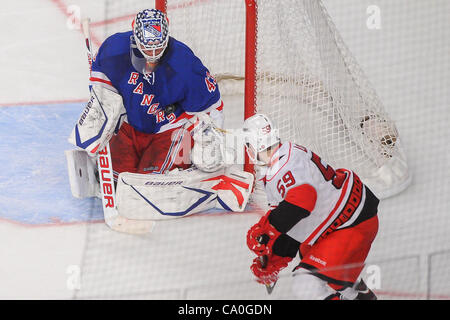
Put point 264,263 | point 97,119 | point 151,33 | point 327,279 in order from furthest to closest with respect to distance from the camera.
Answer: point 97,119 → point 151,33 → point 264,263 → point 327,279

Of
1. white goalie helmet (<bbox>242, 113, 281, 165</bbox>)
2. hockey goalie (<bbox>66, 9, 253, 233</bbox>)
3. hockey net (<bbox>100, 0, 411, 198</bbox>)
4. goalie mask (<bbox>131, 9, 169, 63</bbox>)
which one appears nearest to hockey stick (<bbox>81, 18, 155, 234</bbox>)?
hockey goalie (<bbox>66, 9, 253, 233</bbox>)

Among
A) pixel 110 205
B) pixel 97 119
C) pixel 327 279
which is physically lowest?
pixel 110 205

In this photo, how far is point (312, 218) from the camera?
246 centimetres

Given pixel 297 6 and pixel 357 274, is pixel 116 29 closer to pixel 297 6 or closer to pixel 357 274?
pixel 297 6

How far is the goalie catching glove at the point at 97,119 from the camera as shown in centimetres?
298

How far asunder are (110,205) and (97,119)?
0.38m

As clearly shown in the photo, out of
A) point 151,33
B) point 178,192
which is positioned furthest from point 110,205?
point 151,33

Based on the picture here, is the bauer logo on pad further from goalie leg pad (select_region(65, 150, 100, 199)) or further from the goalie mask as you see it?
goalie leg pad (select_region(65, 150, 100, 199))

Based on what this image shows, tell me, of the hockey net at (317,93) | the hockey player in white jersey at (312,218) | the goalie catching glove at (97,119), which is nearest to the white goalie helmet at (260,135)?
the hockey player in white jersey at (312,218)

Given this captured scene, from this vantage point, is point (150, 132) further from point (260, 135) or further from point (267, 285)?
point (267, 285)

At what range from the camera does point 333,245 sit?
2.44 meters

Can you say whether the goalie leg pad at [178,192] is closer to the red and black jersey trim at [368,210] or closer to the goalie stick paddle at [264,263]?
the goalie stick paddle at [264,263]

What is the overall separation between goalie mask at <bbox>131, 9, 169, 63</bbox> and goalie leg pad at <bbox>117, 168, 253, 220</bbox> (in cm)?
54

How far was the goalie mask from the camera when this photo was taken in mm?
2803
